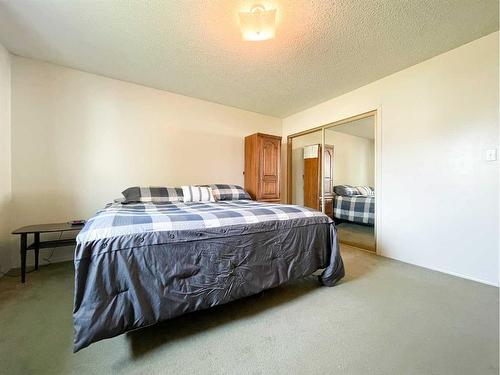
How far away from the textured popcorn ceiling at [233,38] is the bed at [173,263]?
1.72 meters

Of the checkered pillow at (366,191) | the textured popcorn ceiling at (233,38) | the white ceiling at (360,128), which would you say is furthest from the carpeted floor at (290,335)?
the textured popcorn ceiling at (233,38)

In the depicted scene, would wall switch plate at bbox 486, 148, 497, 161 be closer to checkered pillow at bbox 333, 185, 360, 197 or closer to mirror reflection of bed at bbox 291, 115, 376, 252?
mirror reflection of bed at bbox 291, 115, 376, 252

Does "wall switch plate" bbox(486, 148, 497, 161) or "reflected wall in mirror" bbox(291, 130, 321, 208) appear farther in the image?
"reflected wall in mirror" bbox(291, 130, 321, 208)

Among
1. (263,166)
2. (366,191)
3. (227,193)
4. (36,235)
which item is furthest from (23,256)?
(366,191)

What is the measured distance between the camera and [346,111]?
10.9 feet

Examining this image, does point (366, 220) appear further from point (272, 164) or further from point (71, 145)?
point (71, 145)

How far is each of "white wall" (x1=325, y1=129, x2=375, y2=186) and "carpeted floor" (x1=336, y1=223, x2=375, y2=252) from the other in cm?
71

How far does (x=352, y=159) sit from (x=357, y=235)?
1.27 m

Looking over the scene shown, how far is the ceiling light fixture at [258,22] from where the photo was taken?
168 centimetres

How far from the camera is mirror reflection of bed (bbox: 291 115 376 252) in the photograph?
3193mm

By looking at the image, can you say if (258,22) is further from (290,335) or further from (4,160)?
(4,160)

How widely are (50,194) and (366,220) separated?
429 cm

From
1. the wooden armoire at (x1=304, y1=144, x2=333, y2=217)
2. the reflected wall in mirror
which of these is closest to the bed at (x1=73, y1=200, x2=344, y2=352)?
the wooden armoire at (x1=304, y1=144, x2=333, y2=217)

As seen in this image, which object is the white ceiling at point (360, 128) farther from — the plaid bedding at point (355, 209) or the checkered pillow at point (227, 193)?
the checkered pillow at point (227, 193)
